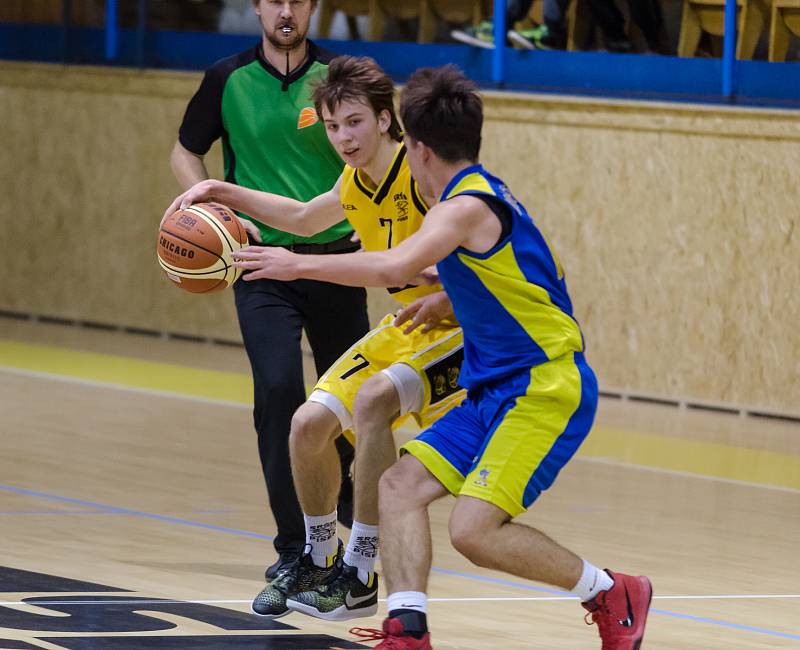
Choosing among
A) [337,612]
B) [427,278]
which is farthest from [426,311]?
[337,612]

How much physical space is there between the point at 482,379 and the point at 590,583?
2.15 feet

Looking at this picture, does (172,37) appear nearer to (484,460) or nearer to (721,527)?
(721,527)

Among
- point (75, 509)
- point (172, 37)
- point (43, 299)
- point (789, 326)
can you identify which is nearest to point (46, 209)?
point (43, 299)

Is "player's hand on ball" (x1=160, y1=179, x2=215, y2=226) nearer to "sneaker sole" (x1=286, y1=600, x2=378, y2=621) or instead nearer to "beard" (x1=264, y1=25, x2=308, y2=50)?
"beard" (x1=264, y1=25, x2=308, y2=50)

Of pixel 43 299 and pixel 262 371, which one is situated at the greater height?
pixel 262 371

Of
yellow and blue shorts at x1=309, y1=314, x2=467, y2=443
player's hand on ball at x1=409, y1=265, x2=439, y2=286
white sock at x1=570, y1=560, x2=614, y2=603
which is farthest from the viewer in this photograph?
yellow and blue shorts at x1=309, y1=314, x2=467, y2=443

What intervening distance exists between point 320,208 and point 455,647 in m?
1.65

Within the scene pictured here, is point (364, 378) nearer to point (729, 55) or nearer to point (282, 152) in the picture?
point (282, 152)

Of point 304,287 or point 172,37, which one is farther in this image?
point 172,37

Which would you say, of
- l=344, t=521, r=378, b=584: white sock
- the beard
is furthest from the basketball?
the beard

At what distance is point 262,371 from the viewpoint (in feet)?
20.2

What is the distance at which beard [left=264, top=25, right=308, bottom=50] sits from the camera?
21.5ft

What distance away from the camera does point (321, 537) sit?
5840 millimetres

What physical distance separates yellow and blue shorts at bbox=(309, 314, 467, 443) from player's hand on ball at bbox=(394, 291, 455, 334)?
169mm
